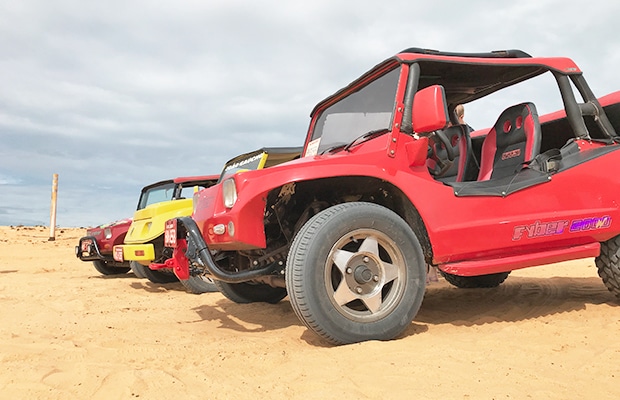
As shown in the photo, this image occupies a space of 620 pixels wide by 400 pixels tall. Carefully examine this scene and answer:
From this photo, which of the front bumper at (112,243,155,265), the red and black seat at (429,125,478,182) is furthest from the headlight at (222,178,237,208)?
the front bumper at (112,243,155,265)

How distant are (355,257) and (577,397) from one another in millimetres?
1456

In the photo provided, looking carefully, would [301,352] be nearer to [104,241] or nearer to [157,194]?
[157,194]

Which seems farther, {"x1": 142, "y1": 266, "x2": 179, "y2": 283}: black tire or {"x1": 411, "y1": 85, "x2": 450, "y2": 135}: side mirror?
{"x1": 142, "y1": 266, "x2": 179, "y2": 283}: black tire

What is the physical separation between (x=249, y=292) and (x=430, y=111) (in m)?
2.58

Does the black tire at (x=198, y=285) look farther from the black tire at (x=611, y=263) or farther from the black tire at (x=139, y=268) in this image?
the black tire at (x=611, y=263)

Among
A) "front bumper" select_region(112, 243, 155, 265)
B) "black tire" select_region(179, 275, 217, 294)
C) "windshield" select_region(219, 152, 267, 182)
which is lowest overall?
"black tire" select_region(179, 275, 217, 294)

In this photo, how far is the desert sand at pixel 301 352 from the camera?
7.50ft

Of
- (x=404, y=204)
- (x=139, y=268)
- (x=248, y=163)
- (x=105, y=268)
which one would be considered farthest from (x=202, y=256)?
(x=105, y=268)

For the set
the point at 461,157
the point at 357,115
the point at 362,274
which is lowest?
the point at 362,274

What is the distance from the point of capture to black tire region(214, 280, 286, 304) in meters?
4.77

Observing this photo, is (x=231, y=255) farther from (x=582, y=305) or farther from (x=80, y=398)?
(x=582, y=305)

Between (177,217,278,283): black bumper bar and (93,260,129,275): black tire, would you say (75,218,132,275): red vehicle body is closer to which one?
(93,260,129,275): black tire

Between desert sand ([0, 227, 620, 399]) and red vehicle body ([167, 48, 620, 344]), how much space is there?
384 millimetres

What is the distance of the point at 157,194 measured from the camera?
8602mm
